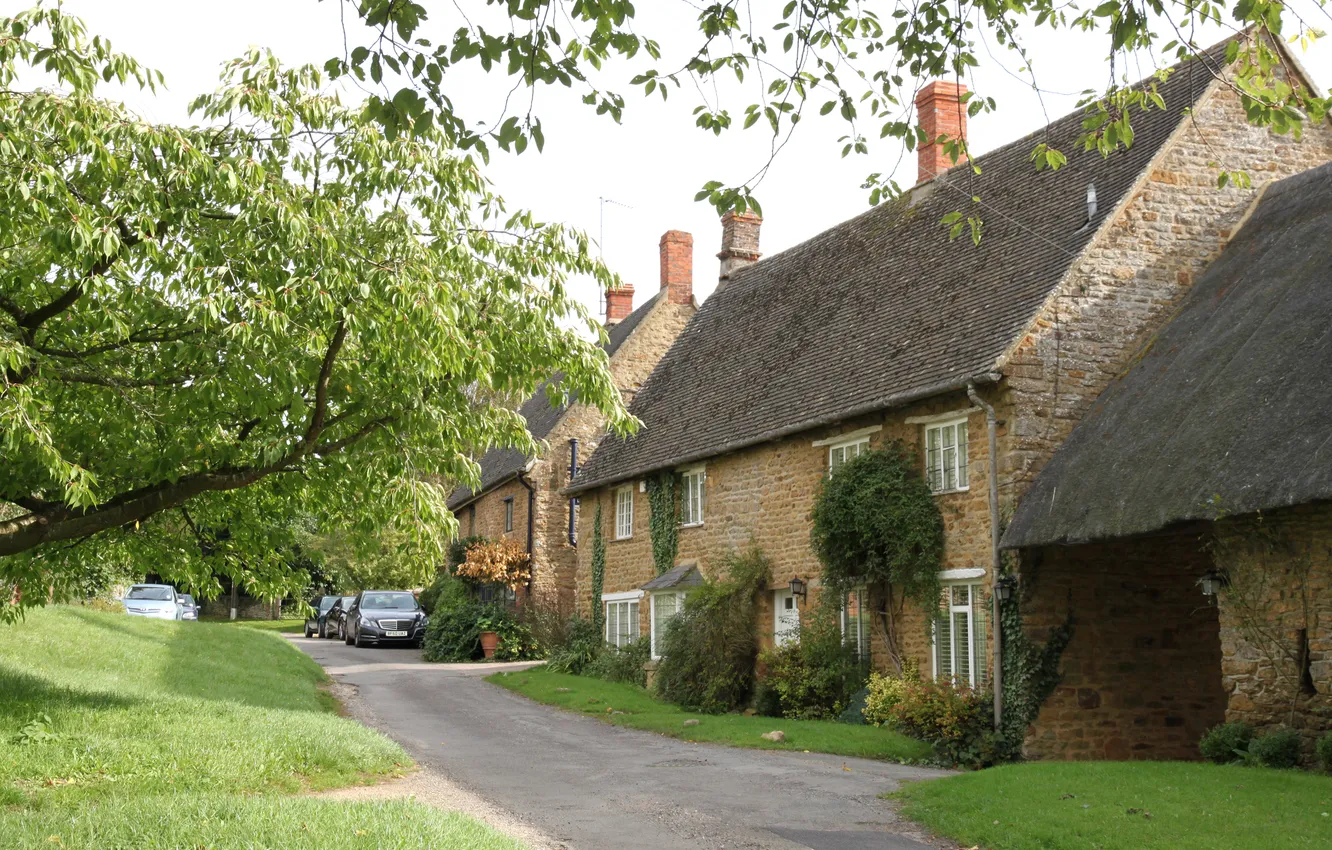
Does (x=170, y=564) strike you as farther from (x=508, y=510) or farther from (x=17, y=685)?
(x=508, y=510)

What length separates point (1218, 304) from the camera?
16391 mm

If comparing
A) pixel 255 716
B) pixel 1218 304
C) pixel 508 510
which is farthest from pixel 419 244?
pixel 508 510

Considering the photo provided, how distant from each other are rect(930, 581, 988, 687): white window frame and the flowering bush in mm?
17859

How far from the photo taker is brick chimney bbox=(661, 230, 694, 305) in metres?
36.0

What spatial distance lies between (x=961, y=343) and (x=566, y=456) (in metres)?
18.4


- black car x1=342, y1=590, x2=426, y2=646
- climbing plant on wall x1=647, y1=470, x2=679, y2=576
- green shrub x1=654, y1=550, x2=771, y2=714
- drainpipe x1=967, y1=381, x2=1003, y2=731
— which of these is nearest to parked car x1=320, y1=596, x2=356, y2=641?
black car x1=342, y1=590, x2=426, y2=646

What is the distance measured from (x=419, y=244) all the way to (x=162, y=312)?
221cm

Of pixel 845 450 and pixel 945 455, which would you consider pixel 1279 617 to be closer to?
pixel 945 455

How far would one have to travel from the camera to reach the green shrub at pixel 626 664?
81.9ft

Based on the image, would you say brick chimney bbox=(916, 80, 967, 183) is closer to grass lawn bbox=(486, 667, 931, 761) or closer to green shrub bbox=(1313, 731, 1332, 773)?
grass lawn bbox=(486, 667, 931, 761)

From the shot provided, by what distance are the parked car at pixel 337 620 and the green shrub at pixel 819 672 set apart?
24.5 m

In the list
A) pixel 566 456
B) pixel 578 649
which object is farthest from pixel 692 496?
pixel 566 456

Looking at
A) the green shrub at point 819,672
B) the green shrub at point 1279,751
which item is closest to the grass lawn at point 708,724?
the green shrub at point 819,672

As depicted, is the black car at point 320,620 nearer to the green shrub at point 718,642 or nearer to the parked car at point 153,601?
the parked car at point 153,601
